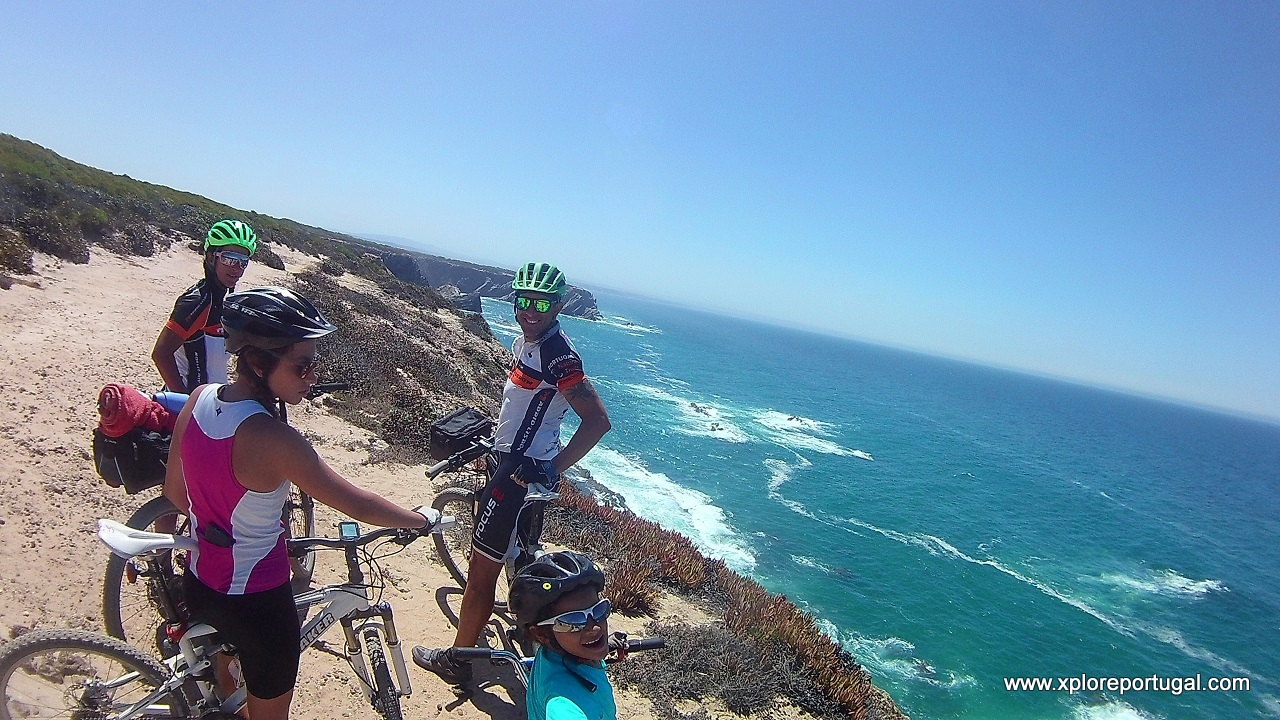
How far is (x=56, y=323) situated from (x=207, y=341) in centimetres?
810

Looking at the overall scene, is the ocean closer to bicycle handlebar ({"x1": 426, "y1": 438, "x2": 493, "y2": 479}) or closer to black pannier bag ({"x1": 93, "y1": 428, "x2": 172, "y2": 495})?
bicycle handlebar ({"x1": 426, "y1": 438, "x2": 493, "y2": 479})

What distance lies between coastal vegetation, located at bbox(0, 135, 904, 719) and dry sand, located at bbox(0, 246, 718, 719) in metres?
0.54

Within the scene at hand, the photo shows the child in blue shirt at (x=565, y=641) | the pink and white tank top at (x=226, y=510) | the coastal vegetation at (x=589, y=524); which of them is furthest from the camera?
the coastal vegetation at (x=589, y=524)

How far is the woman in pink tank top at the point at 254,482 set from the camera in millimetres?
2344

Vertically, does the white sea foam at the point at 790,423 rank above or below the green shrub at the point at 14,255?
below

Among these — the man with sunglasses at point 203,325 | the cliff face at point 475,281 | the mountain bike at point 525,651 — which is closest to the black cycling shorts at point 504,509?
the mountain bike at point 525,651

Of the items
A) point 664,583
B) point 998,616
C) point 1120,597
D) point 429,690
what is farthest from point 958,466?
point 429,690

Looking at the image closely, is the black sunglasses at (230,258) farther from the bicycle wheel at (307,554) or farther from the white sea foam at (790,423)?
the white sea foam at (790,423)

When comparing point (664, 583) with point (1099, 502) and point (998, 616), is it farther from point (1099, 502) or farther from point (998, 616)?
point (1099, 502)

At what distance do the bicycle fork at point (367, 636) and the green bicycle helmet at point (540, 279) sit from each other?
2191mm

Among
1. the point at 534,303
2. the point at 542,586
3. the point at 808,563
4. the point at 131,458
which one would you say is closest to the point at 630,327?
the point at 808,563

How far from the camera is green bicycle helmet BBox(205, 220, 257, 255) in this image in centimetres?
425

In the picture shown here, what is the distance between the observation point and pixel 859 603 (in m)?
18.5

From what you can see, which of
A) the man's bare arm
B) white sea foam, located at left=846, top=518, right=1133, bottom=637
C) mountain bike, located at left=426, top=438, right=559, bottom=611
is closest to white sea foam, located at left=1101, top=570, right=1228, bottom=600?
white sea foam, located at left=846, top=518, right=1133, bottom=637
